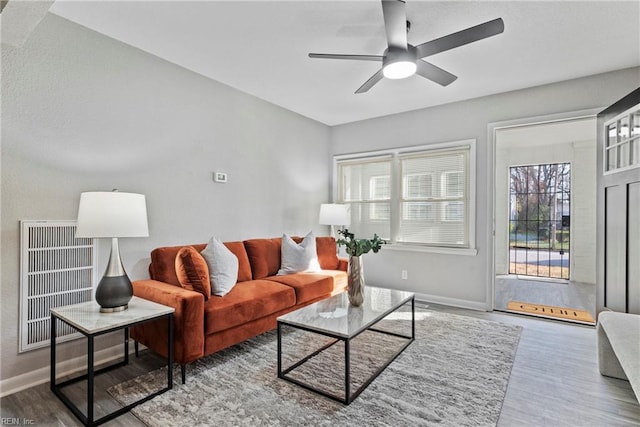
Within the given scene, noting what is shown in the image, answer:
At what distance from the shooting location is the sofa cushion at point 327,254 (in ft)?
13.5

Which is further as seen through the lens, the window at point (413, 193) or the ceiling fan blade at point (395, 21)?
the window at point (413, 193)

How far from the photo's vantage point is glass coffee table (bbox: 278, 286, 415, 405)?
2051mm

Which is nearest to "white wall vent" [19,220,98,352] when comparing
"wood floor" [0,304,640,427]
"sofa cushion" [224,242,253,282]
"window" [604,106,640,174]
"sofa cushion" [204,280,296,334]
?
"wood floor" [0,304,640,427]

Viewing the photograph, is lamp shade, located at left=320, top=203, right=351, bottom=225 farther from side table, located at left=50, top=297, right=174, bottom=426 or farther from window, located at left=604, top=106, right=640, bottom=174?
window, located at left=604, top=106, right=640, bottom=174

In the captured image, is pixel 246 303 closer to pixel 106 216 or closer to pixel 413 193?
pixel 106 216

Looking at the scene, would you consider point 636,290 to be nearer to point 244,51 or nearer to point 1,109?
point 244,51

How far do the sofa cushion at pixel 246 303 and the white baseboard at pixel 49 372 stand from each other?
964 millimetres

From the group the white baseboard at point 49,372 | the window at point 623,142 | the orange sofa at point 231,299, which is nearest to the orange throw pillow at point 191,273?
the orange sofa at point 231,299

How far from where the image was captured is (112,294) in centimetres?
212

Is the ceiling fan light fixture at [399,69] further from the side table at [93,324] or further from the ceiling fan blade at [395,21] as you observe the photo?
the side table at [93,324]

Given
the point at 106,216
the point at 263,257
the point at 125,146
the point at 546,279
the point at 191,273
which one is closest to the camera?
the point at 106,216

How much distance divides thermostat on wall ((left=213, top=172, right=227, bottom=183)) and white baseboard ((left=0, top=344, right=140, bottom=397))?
1795mm

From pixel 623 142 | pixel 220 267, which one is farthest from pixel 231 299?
pixel 623 142

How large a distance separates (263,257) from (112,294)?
5.36ft
